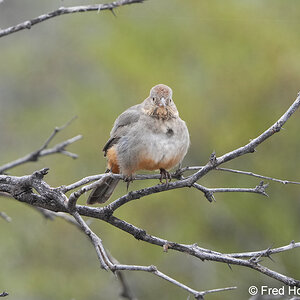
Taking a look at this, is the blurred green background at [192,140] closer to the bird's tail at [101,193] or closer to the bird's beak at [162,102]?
the bird's tail at [101,193]

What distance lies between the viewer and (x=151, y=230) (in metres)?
10.3

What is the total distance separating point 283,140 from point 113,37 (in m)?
3.95

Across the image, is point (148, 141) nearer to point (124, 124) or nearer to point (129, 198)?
point (124, 124)

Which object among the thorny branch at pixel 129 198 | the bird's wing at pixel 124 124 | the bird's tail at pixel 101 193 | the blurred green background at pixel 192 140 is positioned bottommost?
the thorny branch at pixel 129 198

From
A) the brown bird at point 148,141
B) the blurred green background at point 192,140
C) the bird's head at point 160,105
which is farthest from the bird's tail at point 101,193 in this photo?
the blurred green background at point 192,140

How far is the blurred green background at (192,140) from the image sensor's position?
33.3 ft

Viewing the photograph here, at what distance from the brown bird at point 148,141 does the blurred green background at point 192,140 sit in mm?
4710

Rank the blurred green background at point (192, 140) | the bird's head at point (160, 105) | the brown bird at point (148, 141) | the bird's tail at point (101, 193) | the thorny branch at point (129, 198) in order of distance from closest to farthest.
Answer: the thorny branch at point (129, 198) < the brown bird at point (148, 141) < the bird's head at point (160, 105) < the bird's tail at point (101, 193) < the blurred green background at point (192, 140)

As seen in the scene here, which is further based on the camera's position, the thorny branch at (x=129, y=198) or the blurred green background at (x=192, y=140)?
the blurred green background at (x=192, y=140)

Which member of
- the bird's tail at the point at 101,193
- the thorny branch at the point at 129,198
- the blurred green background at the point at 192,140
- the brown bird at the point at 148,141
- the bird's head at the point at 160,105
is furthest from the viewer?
the blurred green background at the point at 192,140

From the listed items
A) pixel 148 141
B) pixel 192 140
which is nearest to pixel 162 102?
pixel 148 141

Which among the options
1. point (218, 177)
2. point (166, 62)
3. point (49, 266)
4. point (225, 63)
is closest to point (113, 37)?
point (166, 62)

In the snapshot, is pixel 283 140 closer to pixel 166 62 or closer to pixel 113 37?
pixel 166 62

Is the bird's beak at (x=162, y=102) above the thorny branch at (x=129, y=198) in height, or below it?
above
